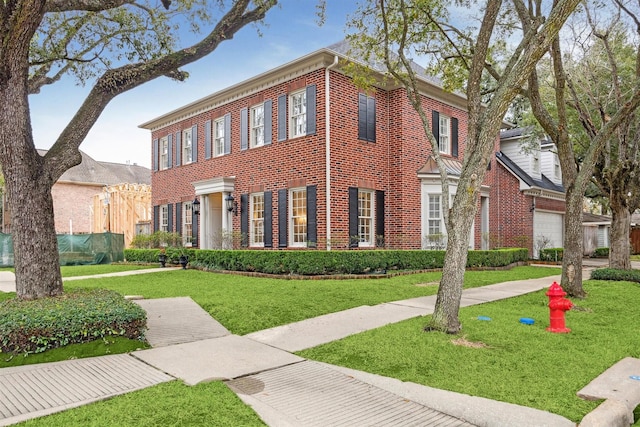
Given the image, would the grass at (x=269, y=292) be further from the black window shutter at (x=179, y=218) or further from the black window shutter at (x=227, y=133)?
the black window shutter at (x=179, y=218)

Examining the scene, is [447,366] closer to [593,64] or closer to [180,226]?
[593,64]

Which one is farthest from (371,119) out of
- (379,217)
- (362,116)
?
(379,217)

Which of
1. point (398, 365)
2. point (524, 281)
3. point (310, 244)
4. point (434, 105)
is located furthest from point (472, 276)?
point (398, 365)

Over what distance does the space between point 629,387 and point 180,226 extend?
19.1m

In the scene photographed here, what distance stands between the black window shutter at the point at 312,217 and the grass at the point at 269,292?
7.50 feet

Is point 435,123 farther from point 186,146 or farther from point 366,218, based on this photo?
point 186,146

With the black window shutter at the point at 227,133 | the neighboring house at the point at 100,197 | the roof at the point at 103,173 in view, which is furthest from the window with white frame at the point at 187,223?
the roof at the point at 103,173

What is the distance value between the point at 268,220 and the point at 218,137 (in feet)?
16.9

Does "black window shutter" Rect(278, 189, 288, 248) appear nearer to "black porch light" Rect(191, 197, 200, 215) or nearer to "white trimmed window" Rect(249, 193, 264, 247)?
"white trimmed window" Rect(249, 193, 264, 247)

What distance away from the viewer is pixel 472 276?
13844 millimetres

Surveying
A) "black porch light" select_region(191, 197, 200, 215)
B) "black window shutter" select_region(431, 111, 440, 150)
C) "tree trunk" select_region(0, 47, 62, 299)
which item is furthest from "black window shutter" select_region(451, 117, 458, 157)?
"tree trunk" select_region(0, 47, 62, 299)

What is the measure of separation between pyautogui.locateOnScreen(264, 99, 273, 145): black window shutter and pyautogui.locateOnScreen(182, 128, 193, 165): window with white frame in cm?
591

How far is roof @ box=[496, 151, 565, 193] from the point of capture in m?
21.0

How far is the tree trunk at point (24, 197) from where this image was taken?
20.1ft
